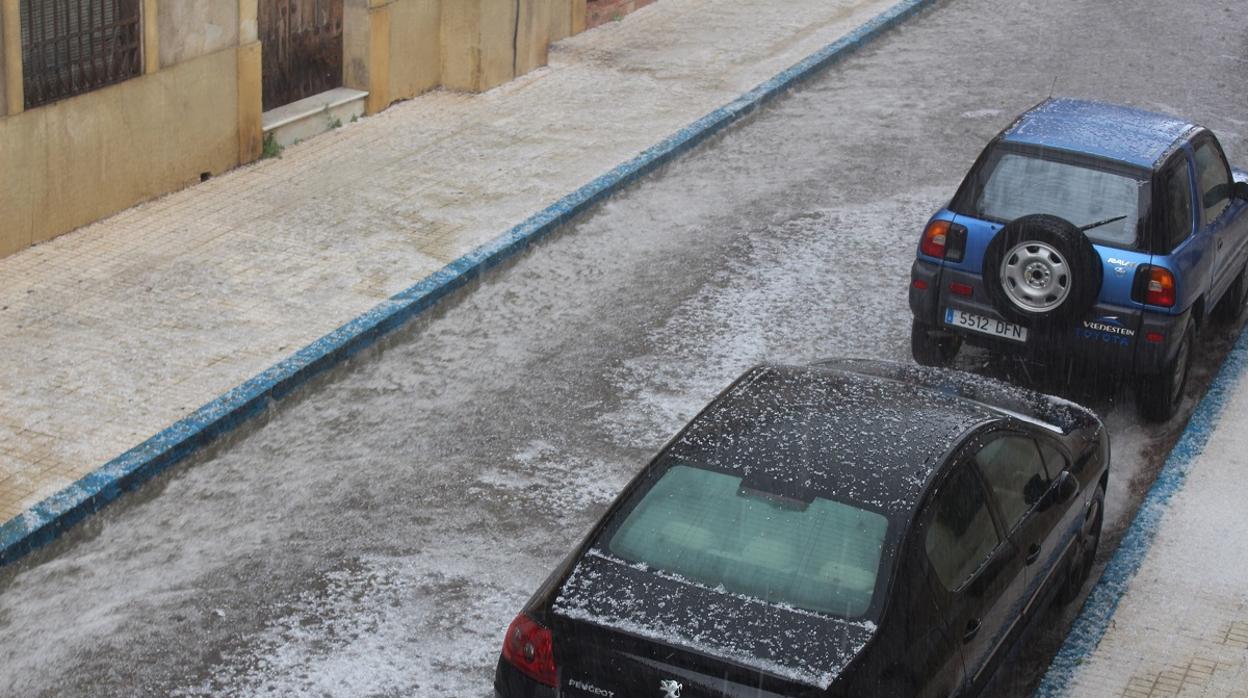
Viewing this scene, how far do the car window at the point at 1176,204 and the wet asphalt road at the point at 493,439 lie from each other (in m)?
1.23

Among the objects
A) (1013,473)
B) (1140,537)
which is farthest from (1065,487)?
(1140,537)

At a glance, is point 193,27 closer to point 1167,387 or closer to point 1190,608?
point 1167,387

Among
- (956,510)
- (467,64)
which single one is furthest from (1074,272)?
(467,64)

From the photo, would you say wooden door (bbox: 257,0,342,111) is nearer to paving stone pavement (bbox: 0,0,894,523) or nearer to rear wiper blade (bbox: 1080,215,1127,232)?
paving stone pavement (bbox: 0,0,894,523)

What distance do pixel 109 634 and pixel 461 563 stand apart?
1697 mm

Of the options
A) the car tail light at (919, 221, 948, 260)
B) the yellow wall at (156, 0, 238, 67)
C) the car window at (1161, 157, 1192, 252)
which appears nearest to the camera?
the car window at (1161, 157, 1192, 252)

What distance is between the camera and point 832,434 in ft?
21.9

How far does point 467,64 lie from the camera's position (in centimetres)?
1633

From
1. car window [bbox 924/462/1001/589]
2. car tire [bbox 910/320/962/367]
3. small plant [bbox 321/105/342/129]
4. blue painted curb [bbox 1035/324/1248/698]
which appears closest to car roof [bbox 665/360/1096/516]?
car window [bbox 924/462/1001/589]

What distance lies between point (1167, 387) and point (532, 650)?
17.3ft

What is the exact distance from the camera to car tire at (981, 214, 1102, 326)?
30.2 feet

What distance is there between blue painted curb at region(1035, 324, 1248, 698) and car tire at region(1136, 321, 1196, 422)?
173 millimetres

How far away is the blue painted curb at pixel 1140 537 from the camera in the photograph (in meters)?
7.36

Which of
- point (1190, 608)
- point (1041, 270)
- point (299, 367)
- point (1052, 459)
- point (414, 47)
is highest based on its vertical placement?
point (1041, 270)
